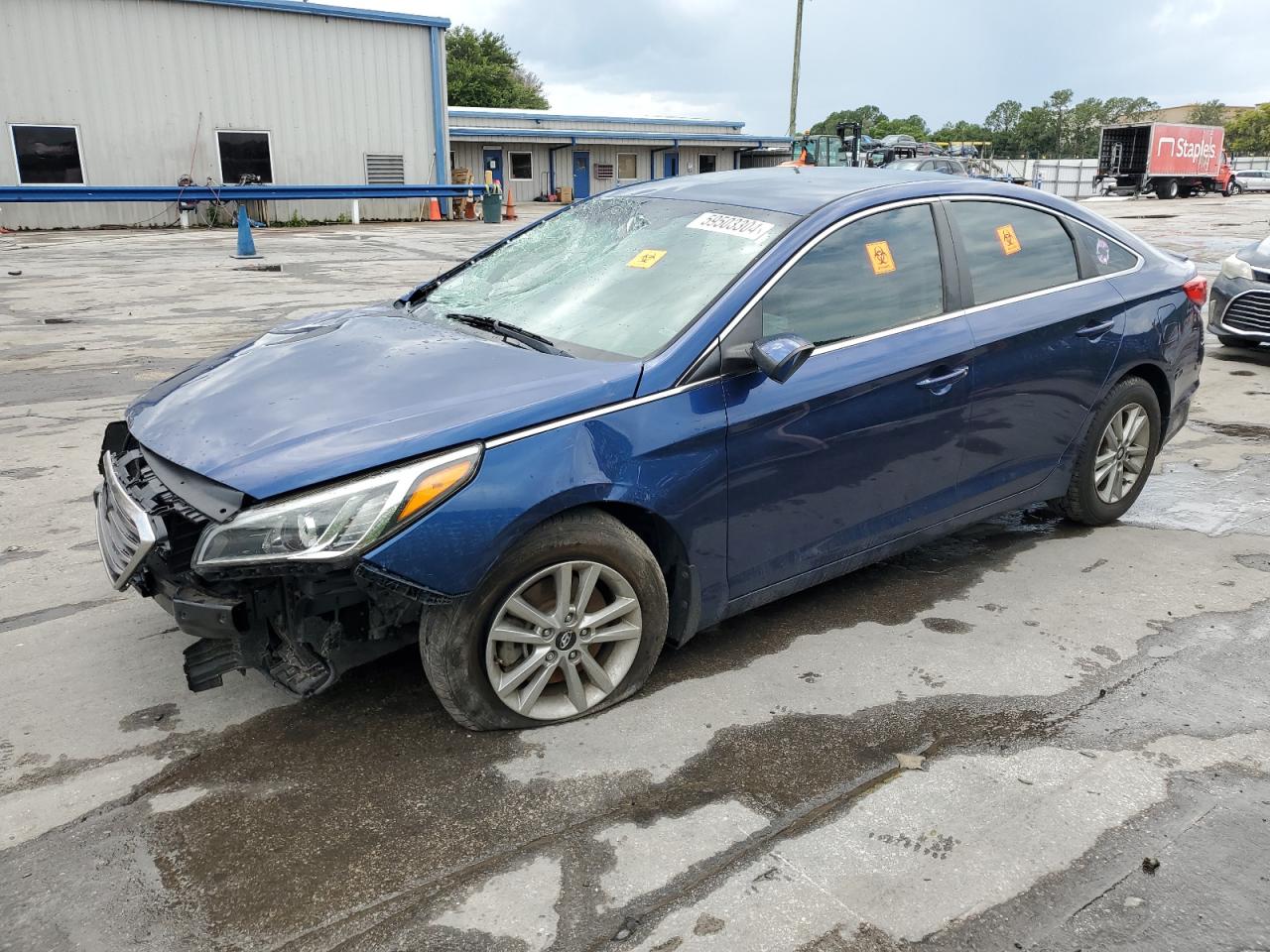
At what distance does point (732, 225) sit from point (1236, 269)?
290 inches

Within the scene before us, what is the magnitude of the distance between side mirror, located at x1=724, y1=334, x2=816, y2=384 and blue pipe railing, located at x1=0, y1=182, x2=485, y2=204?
24306mm

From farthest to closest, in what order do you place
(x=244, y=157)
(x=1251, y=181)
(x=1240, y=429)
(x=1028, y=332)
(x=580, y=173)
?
(x=1251, y=181)
(x=580, y=173)
(x=244, y=157)
(x=1240, y=429)
(x=1028, y=332)

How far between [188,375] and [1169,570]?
4130 mm

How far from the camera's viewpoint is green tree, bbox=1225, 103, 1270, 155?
8894 cm

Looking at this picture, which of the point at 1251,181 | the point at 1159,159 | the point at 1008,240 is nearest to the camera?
the point at 1008,240

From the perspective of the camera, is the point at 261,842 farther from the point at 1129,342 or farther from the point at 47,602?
the point at 1129,342

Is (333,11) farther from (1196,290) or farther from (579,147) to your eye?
(1196,290)

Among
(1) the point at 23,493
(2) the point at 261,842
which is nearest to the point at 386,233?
(1) the point at 23,493

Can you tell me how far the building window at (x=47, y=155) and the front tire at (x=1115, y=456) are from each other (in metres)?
A: 26.1

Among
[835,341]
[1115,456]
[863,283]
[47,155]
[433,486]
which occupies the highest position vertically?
[47,155]

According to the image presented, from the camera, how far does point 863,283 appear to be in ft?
11.9

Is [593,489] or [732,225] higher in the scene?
[732,225]

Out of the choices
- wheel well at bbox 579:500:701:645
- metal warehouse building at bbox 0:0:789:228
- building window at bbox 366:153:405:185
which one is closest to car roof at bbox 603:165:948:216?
wheel well at bbox 579:500:701:645

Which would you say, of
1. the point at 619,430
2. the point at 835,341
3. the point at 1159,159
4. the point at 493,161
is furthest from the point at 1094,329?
the point at 1159,159
